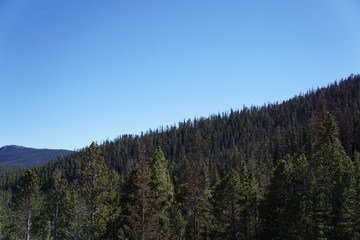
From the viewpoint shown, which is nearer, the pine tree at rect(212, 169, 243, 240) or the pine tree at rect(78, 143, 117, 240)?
the pine tree at rect(78, 143, 117, 240)

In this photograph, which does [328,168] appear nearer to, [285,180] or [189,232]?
[285,180]

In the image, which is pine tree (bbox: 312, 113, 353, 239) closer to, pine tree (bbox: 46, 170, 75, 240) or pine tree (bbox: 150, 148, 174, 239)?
pine tree (bbox: 150, 148, 174, 239)

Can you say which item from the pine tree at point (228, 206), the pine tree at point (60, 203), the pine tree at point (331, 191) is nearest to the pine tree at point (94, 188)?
the pine tree at point (228, 206)

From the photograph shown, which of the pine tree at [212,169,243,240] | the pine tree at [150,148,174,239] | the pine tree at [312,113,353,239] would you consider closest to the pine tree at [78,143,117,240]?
the pine tree at [150,148,174,239]

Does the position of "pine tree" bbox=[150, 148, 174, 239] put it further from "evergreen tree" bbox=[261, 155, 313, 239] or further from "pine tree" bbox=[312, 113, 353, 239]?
"pine tree" bbox=[312, 113, 353, 239]

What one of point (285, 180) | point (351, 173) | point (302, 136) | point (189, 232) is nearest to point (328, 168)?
point (351, 173)

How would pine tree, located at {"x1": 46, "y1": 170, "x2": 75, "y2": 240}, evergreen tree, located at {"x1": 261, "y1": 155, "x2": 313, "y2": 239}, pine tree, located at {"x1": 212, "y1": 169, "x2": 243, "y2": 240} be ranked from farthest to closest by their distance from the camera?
pine tree, located at {"x1": 46, "y1": 170, "x2": 75, "y2": 240} → pine tree, located at {"x1": 212, "y1": 169, "x2": 243, "y2": 240} → evergreen tree, located at {"x1": 261, "y1": 155, "x2": 313, "y2": 239}

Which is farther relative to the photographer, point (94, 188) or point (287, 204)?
point (287, 204)

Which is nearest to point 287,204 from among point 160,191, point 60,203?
point 160,191

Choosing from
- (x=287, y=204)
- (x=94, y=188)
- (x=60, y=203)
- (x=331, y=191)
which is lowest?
(x=60, y=203)

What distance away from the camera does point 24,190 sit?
45406mm

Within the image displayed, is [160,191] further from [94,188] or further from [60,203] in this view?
[60,203]

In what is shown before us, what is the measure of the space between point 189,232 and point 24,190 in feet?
79.5

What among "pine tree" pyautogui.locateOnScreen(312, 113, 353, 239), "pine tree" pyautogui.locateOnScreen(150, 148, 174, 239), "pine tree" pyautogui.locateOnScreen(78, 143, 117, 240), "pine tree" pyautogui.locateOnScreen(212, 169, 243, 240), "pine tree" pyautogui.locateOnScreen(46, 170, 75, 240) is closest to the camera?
"pine tree" pyautogui.locateOnScreen(78, 143, 117, 240)
